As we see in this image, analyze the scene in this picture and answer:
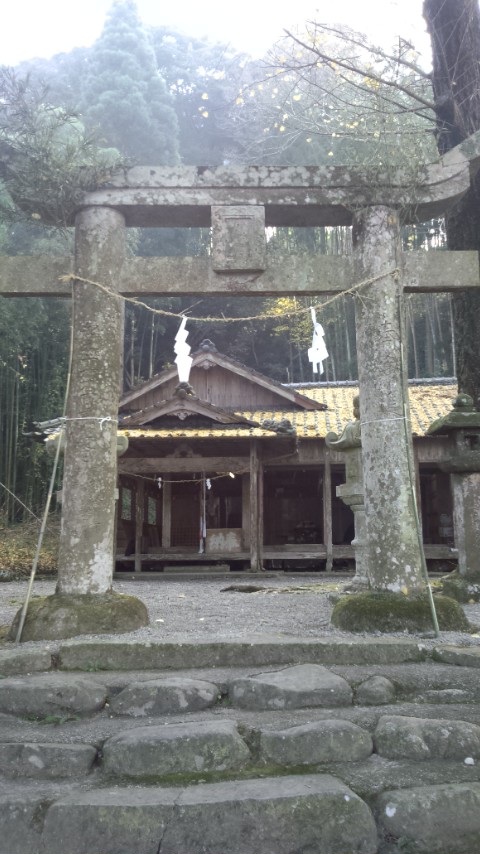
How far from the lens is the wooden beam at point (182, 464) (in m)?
14.2

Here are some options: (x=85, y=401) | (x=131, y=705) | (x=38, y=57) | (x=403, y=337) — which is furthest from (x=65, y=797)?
(x=38, y=57)

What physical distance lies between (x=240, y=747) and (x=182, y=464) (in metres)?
11.5

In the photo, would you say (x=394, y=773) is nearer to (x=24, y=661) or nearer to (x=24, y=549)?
(x=24, y=661)

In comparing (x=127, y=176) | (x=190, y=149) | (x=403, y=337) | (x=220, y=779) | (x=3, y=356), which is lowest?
(x=220, y=779)

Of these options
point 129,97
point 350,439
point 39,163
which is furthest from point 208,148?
point 39,163

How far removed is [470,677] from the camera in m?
3.62

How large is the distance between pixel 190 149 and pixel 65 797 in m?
36.3

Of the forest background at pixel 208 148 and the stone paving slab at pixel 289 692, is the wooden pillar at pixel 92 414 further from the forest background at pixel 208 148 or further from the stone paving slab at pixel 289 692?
the stone paving slab at pixel 289 692

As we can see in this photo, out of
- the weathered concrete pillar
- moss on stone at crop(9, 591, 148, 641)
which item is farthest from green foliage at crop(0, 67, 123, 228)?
moss on stone at crop(9, 591, 148, 641)

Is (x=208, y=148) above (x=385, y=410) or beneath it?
above

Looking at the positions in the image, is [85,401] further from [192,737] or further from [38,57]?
[38,57]

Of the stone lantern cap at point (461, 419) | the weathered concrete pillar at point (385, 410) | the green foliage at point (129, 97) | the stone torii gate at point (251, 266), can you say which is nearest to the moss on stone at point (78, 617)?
the stone torii gate at point (251, 266)

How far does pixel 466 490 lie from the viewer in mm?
7359

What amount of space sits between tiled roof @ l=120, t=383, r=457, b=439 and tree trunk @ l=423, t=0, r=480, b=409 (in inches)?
225
